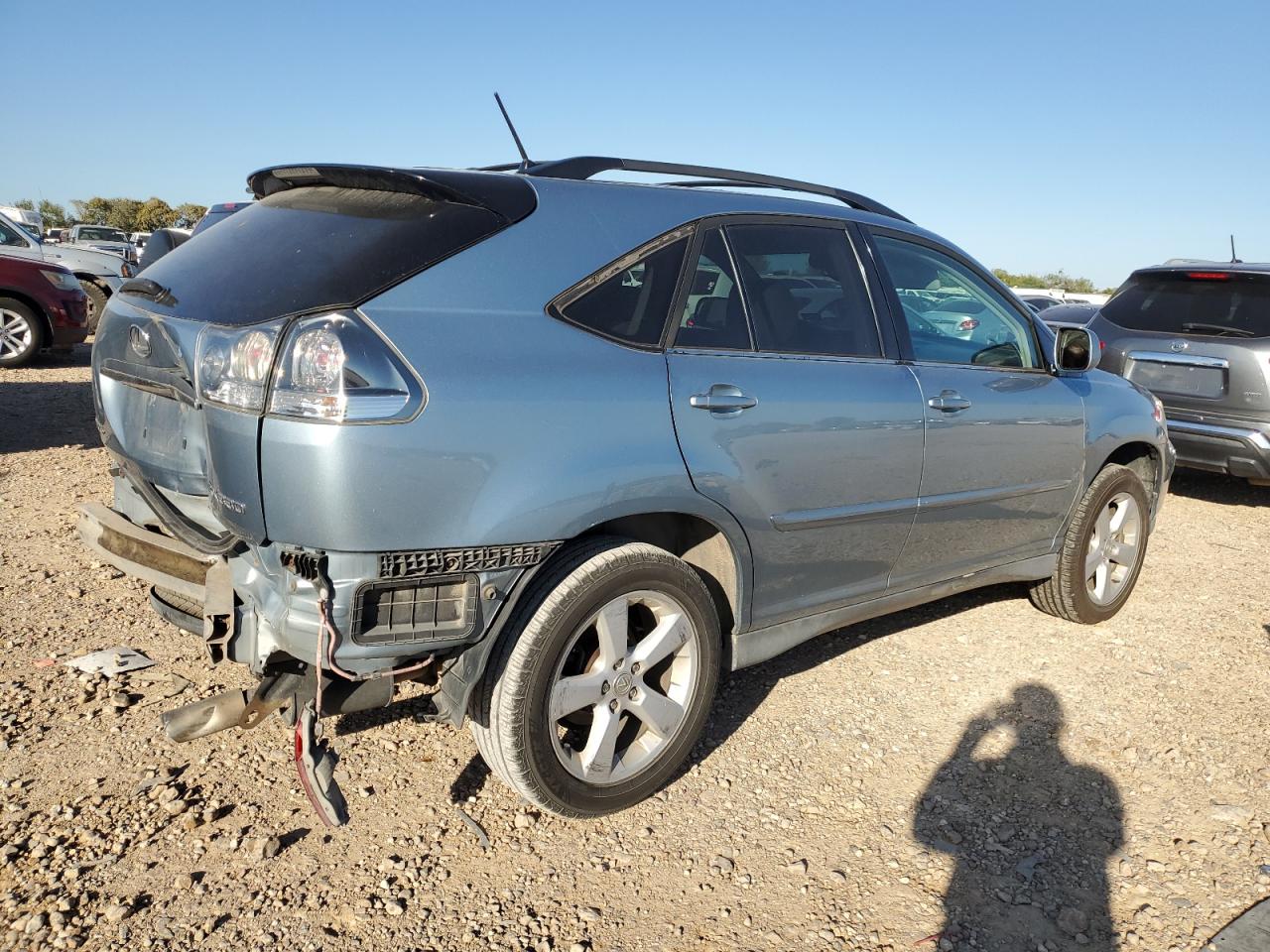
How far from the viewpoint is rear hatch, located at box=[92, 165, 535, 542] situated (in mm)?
2350

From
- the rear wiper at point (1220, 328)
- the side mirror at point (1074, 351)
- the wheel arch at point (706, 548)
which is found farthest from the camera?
the rear wiper at point (1220, 328)

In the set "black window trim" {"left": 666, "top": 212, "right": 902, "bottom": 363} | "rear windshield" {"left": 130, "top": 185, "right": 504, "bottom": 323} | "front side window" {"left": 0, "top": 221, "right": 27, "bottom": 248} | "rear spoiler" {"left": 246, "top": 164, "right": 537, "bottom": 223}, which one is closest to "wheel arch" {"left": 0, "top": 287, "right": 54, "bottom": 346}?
"front side window" {"left": 0, "top": 221, "right": 27, "bottom": 248}

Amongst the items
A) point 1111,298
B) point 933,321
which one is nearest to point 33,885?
point 933,321

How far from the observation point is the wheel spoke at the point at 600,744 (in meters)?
2.76

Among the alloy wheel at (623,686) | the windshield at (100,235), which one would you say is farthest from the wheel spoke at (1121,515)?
the windshield at (100,235)

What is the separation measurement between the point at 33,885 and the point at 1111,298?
7811 mm

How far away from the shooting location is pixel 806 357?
3186 millimetres

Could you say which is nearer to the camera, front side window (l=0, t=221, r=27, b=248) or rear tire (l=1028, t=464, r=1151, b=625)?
rear tire (l=1028, t=464, r=1151, b=625)

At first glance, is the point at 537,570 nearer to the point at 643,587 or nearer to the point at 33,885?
the point at 643,587

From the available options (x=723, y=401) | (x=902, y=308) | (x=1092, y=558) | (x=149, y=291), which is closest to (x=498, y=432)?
(x=723, y=401)

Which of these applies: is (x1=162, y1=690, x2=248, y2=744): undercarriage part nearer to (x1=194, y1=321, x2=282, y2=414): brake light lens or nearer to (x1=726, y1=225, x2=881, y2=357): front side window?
(x1=194, y1=321, x2=282, y2=414): brake light lens

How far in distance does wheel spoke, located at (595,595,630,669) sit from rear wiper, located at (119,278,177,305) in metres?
1.48

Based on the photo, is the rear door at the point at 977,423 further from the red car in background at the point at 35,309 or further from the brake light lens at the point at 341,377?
the red car in background at the point at 35,309

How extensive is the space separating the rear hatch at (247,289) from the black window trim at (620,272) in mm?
250
